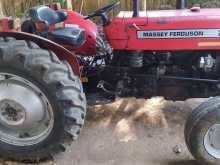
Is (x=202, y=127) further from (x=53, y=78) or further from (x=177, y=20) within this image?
(x=53, y=78)

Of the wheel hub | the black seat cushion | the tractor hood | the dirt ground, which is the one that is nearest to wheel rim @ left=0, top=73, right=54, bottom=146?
the wheel hub

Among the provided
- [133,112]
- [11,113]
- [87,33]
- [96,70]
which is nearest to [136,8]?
[87,33]

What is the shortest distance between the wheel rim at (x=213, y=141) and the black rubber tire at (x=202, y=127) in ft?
0.09

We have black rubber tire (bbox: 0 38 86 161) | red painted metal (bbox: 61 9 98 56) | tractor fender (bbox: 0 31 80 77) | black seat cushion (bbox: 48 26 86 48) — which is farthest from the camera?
red painted metal (bbox: 61 9 98 56)

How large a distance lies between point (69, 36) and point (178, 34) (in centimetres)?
85

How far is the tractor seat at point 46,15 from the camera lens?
3.16 metres

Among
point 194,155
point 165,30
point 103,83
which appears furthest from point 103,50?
point 194,155

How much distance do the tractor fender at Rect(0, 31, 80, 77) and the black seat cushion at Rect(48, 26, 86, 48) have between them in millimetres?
190

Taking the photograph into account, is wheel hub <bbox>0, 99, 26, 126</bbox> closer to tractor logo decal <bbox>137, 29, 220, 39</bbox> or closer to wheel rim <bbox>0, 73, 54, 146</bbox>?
wheel rim <bbox>0, 73, 54, 146</bbox>

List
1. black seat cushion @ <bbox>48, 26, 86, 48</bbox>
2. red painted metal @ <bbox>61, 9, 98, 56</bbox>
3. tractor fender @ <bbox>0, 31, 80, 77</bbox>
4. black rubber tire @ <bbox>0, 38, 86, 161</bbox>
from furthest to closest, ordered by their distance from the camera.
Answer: red painted metal @ <bbox>61, 9, 98, 56</bbox>
black seat cushion @ <bbox>48, 26, 86, 48</bbox>
tractor fender @ <bbox>0, 31, 80, 77</bbox>
black rubber tire @ <bbox>0, 38, 86, 161</bbox>

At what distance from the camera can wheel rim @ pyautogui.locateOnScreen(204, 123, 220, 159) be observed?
9.34 feet

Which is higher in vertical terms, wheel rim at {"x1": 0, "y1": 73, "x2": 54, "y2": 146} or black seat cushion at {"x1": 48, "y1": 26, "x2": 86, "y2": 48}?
black seat cushion at {"x1": 48, "y1": 26, "x2": 86, "y2": 48}

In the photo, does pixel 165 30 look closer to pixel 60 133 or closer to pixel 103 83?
pixel 103 83

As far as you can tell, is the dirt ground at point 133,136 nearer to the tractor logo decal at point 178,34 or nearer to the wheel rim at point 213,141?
the wheel rim at point 213,141
